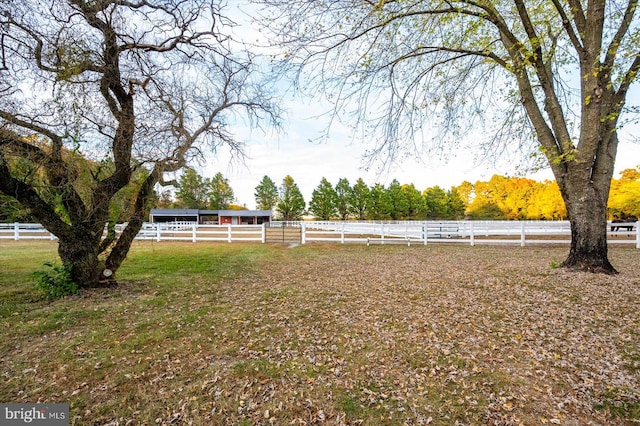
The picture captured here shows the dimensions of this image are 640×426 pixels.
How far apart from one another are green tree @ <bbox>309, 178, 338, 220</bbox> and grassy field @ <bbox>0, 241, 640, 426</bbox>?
46182 millimetres

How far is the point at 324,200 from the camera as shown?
173 ft

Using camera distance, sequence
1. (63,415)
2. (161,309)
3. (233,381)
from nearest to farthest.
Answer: (63,415), (233,381), (161,309)

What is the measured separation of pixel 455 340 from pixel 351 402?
1785 mm

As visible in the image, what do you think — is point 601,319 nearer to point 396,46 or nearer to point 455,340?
point 455,340

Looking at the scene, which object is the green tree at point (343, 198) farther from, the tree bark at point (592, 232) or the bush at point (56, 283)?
the bush at point (56, 283)

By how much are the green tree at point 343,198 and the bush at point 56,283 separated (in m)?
48.0

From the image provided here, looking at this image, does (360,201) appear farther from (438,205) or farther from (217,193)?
(217,193)

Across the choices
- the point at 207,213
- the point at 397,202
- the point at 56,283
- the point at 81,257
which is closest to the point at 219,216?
the point at 207,213

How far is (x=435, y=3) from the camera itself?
6.16 m

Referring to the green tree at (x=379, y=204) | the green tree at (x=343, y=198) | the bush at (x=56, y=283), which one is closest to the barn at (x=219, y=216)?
the green tree at (x=343, y=198)

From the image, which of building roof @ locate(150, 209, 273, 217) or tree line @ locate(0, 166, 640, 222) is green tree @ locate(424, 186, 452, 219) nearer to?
tree line @ locate(0, 166, 640, 222)

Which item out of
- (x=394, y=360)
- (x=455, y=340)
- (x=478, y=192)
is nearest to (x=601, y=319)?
(x=455, y=340)

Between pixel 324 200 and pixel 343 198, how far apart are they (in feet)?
11.7

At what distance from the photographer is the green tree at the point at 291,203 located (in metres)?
54.6
